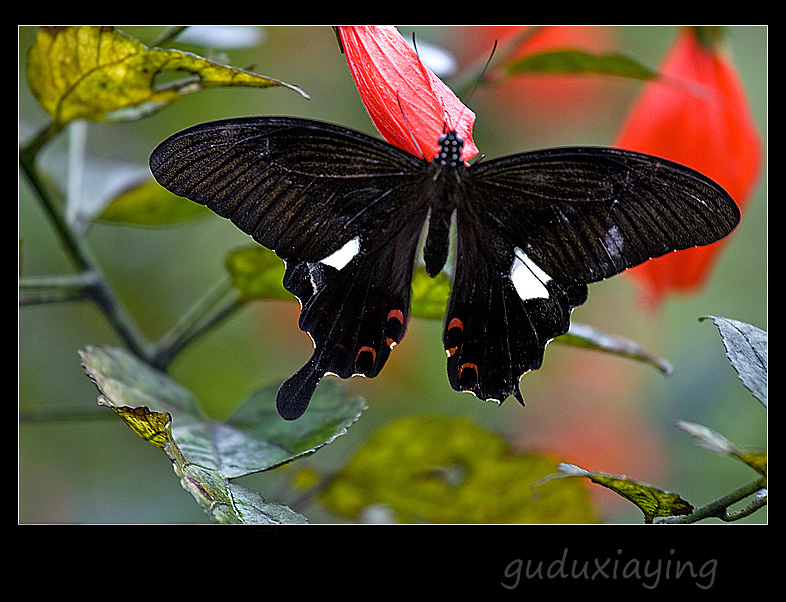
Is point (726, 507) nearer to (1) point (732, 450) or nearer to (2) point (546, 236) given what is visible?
(1) point (732, 450)

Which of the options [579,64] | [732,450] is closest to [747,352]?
[732,450]

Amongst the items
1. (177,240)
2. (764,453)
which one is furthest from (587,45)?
(764,453)

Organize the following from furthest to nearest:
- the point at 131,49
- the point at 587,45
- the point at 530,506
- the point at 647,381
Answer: the point at 647,381, the point at 587,45, the point at 530,506, the point at 131,49

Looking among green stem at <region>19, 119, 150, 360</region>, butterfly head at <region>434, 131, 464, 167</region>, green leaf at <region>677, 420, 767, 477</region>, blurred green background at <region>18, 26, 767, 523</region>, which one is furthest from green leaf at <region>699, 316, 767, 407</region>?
blurred green background at <region>18, 26, 767, 523</region>

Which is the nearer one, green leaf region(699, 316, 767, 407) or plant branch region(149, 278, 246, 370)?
green leaf region(699, 316, 767, 407)

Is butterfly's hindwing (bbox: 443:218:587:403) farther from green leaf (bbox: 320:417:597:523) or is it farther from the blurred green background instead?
the blurred green background

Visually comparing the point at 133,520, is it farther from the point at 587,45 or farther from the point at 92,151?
the point at 587,45

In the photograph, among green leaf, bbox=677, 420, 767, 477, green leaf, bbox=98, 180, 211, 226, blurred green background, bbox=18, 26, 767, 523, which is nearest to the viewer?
green leaf, bbox=677, 420, 767, 477
